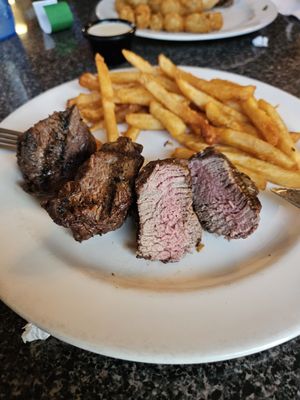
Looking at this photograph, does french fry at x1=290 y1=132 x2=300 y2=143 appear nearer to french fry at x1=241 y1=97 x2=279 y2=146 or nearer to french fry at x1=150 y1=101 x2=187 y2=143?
french fry at x1=241 y1=97 x2=279 y2=146

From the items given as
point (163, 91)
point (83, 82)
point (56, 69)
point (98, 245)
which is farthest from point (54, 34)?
point (98, 245)

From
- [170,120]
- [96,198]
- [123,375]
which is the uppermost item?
[96,198]

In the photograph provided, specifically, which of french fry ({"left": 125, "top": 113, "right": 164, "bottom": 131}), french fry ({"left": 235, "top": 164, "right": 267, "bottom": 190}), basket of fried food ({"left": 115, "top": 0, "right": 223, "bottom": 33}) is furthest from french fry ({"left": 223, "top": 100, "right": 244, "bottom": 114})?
basket of fried food ({"left": 115, "top": 0, "right": 223, "bottom": 33})

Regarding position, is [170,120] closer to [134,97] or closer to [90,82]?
[134,97]

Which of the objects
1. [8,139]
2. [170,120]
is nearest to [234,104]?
[170,120]

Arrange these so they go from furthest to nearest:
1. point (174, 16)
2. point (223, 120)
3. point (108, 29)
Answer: point (174, 16), point (108, 29), point (223, 120)

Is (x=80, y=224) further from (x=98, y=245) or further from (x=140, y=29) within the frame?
(x=140, y=29)
